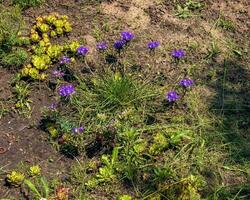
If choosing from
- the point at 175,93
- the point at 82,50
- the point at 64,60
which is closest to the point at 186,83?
the point at 175,93

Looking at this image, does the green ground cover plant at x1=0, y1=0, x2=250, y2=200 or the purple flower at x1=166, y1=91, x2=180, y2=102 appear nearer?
the green ground cover plant at x1=0, y1=0, x2=250, y2=200

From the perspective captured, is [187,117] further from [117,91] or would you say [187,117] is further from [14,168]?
[14,168]

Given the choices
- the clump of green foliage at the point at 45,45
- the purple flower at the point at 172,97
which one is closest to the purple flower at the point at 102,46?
the clump of green foliage at the point at 45,45

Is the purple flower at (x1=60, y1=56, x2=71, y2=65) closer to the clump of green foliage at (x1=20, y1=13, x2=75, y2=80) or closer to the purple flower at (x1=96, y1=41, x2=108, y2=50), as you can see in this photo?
the clump of green foliage at (x1=20, y1=13, x2=75, y2=80)

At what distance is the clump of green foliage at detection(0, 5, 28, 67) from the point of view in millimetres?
4578

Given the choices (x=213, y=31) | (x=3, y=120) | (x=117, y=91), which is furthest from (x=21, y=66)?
(x=213, y=31)

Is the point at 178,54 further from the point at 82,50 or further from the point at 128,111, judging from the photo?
the point at 82,50

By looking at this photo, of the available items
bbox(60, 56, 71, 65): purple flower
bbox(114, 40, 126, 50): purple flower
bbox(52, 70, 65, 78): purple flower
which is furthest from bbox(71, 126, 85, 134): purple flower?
bbox(114, 40, 126, 50): purple flower

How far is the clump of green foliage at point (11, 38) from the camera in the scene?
4578mm

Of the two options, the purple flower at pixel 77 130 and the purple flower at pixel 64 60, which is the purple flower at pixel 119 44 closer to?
the purple flower at pixel 64 60

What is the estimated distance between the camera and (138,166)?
3.83 meters

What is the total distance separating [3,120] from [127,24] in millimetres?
1546

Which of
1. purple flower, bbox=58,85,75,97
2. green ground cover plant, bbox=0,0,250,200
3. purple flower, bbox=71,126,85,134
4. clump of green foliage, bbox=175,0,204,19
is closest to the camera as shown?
green ground cover plant, bbox=0,0,250,200

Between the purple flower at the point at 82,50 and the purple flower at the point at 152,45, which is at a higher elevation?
the purple flower at the point at 152,45
